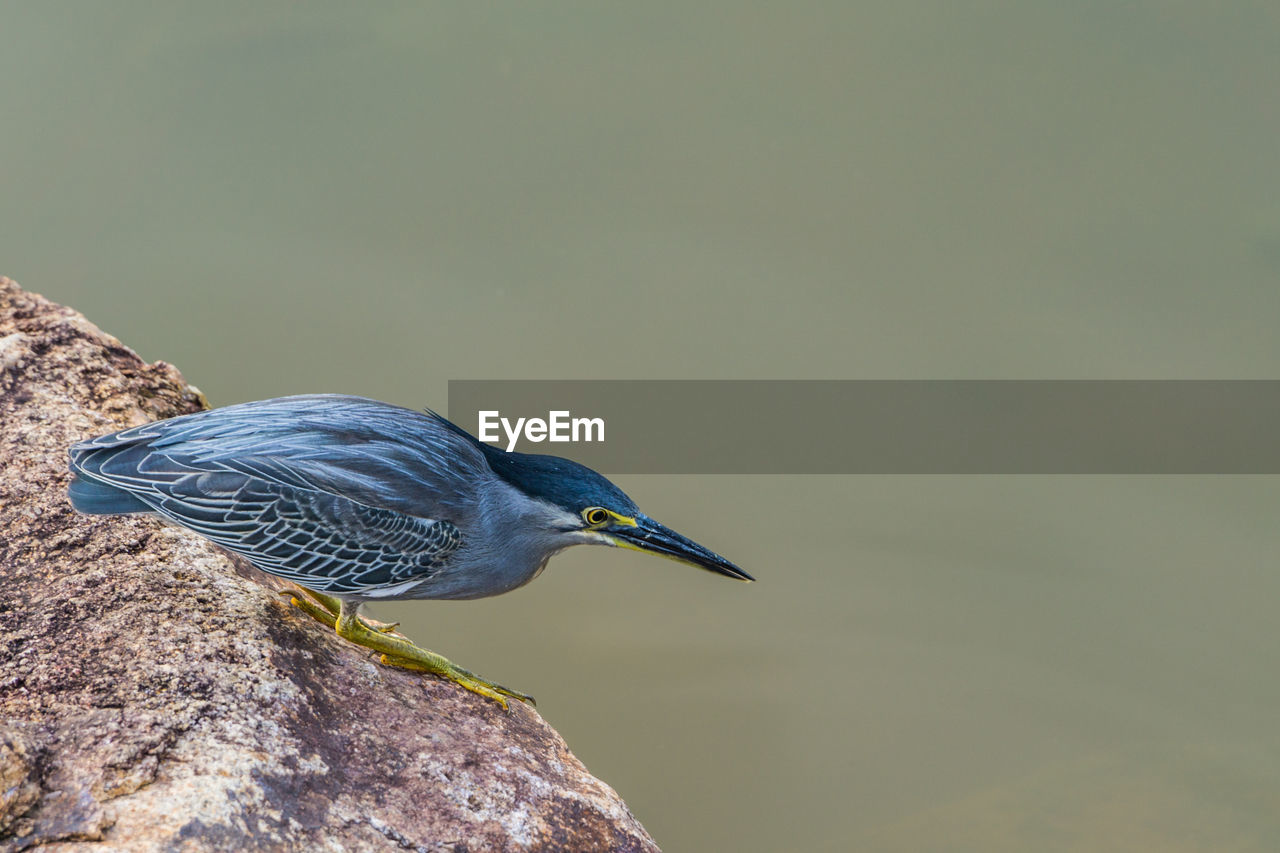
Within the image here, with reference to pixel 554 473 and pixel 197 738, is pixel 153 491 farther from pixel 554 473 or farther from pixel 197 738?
pixel 554 473

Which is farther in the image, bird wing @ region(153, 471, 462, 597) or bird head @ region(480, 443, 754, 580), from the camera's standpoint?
bird head @ region(480, 443, 754, 580)

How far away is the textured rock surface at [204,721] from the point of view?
88.3 inches

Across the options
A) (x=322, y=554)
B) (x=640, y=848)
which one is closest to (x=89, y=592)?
(x=322, y=554)

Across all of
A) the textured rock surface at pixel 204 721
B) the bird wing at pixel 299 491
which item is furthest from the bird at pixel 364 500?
the textured rock surface at pixel 204 721

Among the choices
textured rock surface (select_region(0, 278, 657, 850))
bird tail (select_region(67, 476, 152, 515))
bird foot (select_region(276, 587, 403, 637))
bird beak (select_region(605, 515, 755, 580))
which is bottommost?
textured rock surface (select_region(0, 278, 657, 850))

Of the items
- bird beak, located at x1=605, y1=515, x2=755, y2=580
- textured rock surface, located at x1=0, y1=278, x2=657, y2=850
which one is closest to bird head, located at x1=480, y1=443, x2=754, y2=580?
bird beak, located at x1=605, y1=515, x2=755, y2=580

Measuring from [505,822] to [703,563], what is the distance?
37.5 inches

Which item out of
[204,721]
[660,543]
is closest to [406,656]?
[204,721]

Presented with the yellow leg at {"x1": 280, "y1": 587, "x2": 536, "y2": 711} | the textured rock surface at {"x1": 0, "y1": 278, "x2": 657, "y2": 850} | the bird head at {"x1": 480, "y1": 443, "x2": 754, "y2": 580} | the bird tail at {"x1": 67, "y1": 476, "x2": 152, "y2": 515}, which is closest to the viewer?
the textured rock surface at {"x1": 0, "y1": 278, "x2": 657, "y2": 850}

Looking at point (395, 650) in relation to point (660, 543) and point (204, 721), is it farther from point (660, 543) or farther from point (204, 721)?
point (660, 543)

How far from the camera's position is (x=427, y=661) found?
3.15m

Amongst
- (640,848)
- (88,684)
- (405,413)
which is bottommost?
(640,848)

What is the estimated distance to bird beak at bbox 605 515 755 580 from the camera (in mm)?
3012

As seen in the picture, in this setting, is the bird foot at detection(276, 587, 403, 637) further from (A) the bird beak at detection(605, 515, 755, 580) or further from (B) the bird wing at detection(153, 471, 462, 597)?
(A) the bird beak at detection(605, 515, 755, 580)
